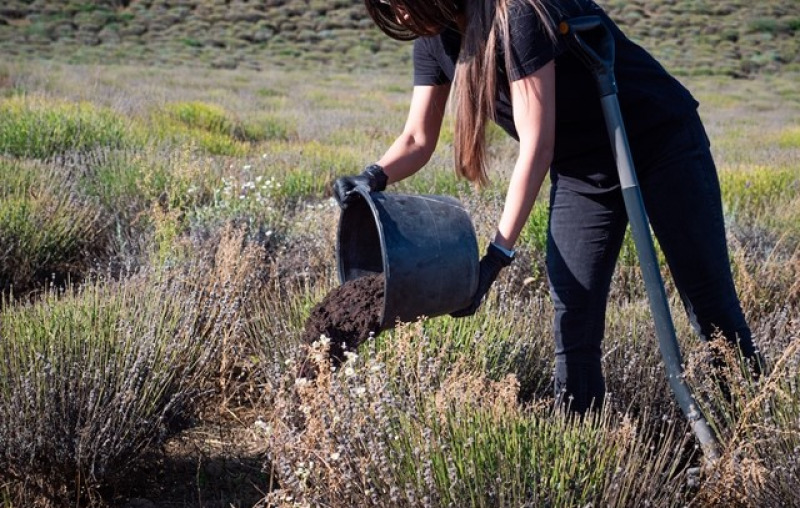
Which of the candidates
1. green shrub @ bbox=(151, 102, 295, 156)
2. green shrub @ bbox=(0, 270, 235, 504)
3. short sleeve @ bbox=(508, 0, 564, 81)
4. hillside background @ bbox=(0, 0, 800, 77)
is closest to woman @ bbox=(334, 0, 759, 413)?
short sleeve @ bbox=(508, 0, 564, 81)

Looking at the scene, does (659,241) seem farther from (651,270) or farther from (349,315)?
(349,315)

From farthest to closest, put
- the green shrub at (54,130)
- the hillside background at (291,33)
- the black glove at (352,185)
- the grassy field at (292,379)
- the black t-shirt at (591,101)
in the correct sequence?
1. the hillside background at (291,33)
2. the green shrub at (54,130)
3. the black glove at (352,185)
4. the black t-shirt at (591,101)
5. the grassy field at (292,379)

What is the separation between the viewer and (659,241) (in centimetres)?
270

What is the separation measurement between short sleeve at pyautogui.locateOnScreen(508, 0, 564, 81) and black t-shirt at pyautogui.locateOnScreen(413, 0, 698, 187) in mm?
150

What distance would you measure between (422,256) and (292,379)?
3.82 ft

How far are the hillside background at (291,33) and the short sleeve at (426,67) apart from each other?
24.7 m

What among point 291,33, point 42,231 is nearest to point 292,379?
point 42,231

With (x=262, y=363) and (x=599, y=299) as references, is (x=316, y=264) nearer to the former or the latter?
(x=262, y=363)

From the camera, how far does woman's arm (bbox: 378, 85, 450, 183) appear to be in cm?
284

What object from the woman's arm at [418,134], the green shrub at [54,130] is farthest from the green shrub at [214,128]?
the woman's arm at [418,134]

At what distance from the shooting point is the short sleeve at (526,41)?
2.31 m

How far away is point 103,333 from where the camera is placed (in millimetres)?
3125

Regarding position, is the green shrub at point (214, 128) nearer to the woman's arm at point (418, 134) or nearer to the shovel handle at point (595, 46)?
the woman's arm at point (418, 134)

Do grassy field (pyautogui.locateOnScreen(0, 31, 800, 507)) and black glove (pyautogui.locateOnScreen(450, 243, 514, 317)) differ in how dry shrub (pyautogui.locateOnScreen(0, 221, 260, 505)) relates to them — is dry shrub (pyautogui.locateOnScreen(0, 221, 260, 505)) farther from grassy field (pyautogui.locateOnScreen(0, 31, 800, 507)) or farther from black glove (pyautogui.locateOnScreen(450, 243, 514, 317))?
black glove (pyautogui.locateOnScreen(450, 243, 514, 317))
